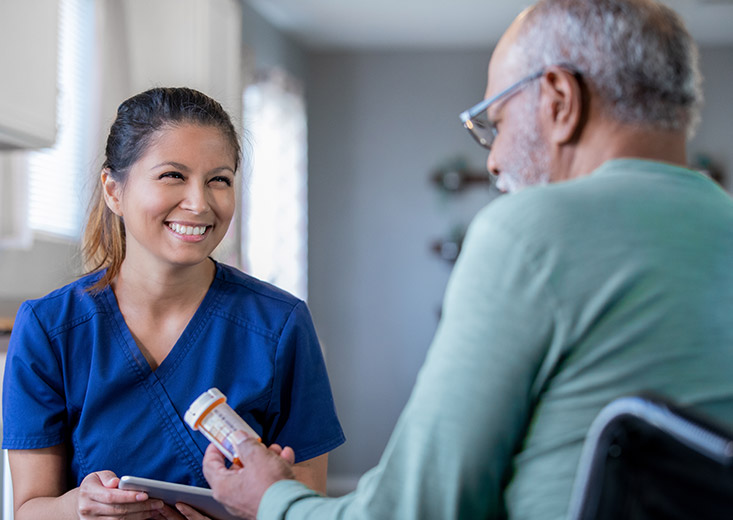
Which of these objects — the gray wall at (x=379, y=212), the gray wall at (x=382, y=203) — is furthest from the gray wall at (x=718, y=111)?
the gray wall at (x=379, y=212)

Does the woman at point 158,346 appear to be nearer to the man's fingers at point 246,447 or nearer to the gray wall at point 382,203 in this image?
the man's fingers at point 246,447

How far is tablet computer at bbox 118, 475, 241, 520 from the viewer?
1.09m

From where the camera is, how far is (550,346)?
736 mm

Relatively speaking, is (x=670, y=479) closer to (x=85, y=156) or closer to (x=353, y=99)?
(x=85, y=156)

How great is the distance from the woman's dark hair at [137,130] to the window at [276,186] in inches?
87.5

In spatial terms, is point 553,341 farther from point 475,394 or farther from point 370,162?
point 370,162

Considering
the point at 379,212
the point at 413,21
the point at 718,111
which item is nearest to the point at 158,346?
the point at 413,21

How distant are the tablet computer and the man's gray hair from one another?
0.72m

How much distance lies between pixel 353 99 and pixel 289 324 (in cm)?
376

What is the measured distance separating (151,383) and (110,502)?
24 centimetres

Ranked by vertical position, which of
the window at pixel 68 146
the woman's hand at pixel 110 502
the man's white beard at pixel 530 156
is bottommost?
the woman's hand at pixel 110 502

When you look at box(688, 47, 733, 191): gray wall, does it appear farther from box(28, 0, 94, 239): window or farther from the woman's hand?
the woman's hand

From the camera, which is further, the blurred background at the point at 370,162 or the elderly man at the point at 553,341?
the blurred background at the point at 370,162

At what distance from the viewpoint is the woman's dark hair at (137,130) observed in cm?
146
